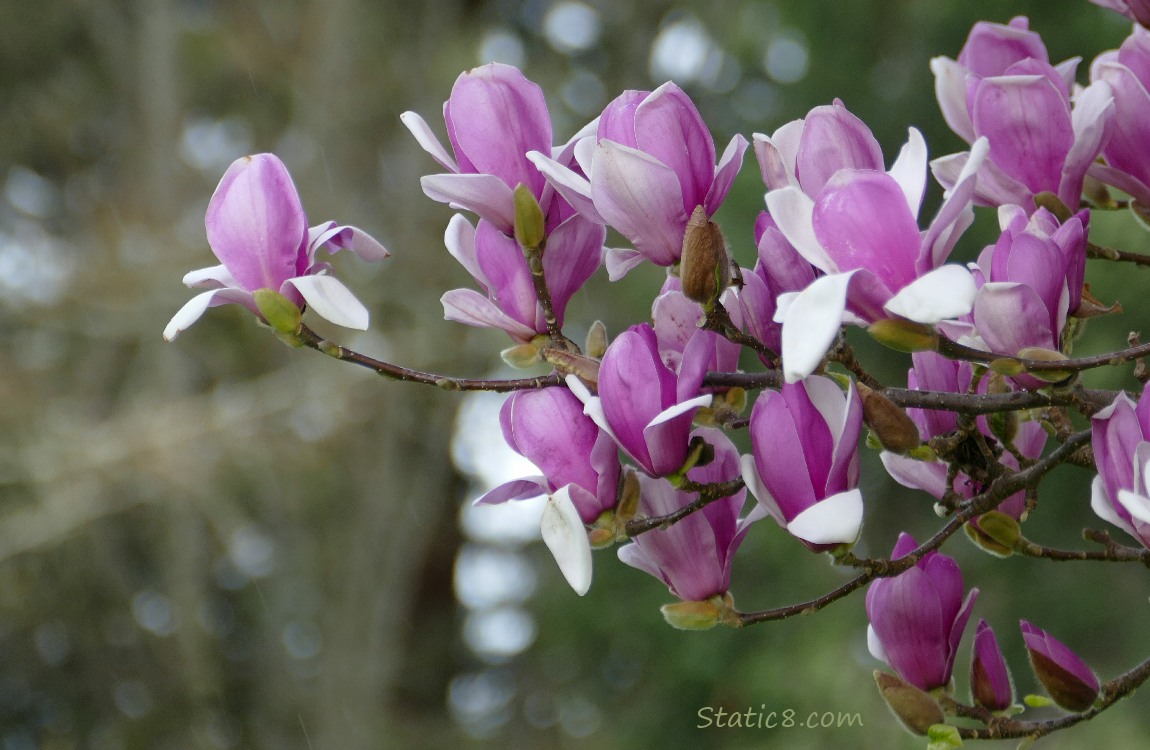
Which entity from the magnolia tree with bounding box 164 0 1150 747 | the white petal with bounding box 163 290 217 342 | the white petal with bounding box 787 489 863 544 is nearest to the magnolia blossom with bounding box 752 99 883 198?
the magnolia tree with bounding box 164 0 1150 747

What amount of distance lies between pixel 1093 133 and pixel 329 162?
10.2ft

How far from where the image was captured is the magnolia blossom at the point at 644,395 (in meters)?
0.39

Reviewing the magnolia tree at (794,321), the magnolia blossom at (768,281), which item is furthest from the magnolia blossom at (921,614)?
the magnolia blossom at (768,281)

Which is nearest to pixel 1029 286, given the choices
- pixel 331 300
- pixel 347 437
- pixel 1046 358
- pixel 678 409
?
pixel 1046 358

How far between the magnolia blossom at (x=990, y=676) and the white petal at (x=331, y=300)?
283 millimetres

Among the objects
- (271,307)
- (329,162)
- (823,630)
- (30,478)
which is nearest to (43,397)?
(30,478)

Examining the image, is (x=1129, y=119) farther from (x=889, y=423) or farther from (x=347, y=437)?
(x=347, y=437)

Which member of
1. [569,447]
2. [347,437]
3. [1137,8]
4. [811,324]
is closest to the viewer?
[811,324]

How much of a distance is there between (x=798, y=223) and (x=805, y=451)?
75mm

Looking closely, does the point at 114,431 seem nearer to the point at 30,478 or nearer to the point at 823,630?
the point at 30,478

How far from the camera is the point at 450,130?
441 millimetres

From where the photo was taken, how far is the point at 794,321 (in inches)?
12.5

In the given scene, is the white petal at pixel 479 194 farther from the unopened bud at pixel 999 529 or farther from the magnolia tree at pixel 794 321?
the unopened bud at pixel 999 529

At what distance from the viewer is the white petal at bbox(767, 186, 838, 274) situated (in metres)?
Result: 0.36
